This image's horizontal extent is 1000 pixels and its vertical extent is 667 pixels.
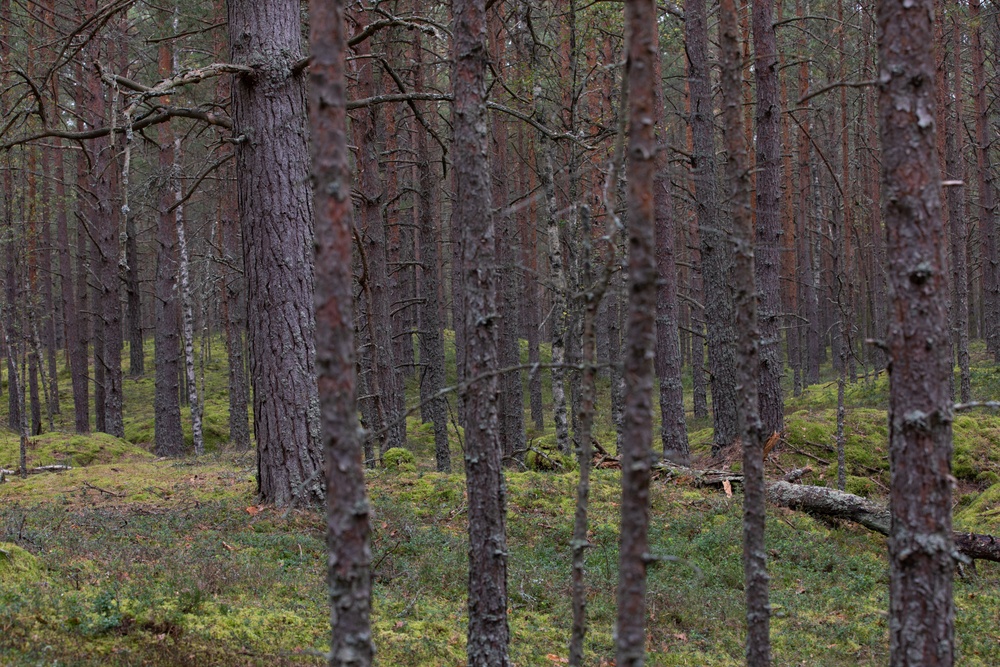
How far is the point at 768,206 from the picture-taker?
12.5 m

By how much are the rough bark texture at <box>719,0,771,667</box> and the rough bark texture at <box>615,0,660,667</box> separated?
1.55 m

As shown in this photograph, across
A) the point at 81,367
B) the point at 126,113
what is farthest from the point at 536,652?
the point at 81,367

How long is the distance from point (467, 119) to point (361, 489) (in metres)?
2.68

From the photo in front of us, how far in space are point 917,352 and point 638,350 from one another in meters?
1.62

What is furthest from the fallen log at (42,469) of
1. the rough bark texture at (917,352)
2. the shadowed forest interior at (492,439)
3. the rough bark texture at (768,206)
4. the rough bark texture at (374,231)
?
the rough bark texture at (917,352)

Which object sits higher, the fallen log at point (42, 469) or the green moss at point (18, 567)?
the green moss at point (18, 567)

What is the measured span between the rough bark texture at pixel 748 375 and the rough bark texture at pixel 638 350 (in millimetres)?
1548

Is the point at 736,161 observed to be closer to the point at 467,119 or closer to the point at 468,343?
the point at 467,119

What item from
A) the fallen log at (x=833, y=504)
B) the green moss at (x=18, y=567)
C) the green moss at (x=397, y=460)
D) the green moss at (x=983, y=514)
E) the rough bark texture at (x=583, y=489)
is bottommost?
the green moss at (x=983, y=514)

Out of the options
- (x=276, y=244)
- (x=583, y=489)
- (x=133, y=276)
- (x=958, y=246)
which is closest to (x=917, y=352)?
(x=583, y=489)

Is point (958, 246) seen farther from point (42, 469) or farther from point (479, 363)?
point (42, 469)

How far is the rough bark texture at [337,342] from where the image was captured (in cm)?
312

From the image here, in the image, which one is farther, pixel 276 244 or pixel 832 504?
pixel 832 504

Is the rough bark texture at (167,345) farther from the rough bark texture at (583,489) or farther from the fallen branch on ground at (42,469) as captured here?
the rough bark texture at (583,489)
